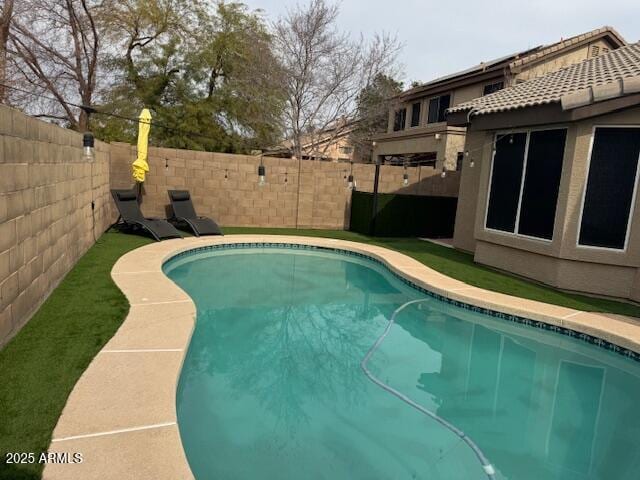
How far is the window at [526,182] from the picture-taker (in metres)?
9.09

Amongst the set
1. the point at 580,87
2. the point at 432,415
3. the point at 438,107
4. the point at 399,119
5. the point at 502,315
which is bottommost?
the point at 432,415

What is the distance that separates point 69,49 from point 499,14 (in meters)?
20.0

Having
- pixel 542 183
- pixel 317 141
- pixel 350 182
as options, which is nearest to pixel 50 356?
pixel 542 183

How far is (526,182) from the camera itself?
31.8 feet

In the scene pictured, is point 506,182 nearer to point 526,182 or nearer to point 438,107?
point 526,182

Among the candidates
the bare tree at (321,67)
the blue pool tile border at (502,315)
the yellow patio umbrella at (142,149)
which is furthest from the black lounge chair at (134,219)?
the bare tree at (321,67)

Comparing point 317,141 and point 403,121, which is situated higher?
point 403,121

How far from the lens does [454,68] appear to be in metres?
29.4

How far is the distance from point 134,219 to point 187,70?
13903mm

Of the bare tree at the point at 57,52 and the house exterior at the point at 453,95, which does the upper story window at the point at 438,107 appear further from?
the bare tree at the point at 57,52

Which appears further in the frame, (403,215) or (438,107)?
(438,107)

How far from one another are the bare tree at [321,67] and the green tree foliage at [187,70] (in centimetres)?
92

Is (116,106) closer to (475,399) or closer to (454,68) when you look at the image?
(454,68)

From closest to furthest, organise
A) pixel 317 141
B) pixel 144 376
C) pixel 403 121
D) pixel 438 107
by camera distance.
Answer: pixel 144 376 → pixel 438 107 → pixel 317 141 → pixel 403 121
